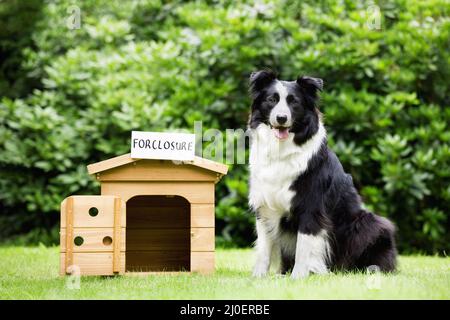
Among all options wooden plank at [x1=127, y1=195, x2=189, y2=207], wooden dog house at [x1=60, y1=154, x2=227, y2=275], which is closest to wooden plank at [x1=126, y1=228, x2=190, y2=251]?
wooden dog house at [x1=60, y1=154, x2=227, y2=275]

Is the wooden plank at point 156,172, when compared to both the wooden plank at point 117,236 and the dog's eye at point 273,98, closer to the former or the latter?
the wooden plank at point 117,236

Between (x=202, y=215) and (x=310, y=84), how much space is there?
1162mm

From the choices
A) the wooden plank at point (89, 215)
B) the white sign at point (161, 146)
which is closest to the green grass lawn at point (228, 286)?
the wooden plank at point (89, 215)

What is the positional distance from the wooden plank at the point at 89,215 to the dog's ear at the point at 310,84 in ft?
4.84

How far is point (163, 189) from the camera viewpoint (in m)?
4.24

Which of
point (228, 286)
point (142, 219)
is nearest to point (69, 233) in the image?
point (142, 219)

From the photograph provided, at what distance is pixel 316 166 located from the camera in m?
4.15

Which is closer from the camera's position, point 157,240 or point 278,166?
point 278,166

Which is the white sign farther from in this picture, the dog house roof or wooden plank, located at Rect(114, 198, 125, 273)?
→ wooden plank, located at Rect(114, 198, 125, 273)

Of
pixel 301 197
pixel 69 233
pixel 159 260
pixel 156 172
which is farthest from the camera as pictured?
pixel 159 260

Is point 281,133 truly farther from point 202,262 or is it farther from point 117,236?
point 117,236

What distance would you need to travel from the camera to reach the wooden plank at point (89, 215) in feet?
13.1

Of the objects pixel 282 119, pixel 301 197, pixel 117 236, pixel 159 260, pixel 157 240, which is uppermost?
pixel 282 119

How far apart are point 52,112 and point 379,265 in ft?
14.1
